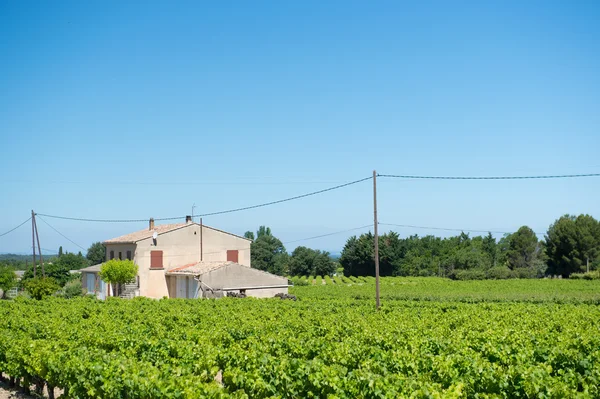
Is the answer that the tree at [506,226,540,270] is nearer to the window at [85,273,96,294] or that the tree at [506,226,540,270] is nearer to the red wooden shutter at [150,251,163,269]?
the red wooden shutter at [150,251,163,269]

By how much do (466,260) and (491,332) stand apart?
248ft

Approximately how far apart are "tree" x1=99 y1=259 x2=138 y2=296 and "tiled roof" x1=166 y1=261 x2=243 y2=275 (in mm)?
2706

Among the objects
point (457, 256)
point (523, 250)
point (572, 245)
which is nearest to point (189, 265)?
point (572, 245)

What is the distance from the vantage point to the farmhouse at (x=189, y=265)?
37.8 metres

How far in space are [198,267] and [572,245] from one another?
55528 mm

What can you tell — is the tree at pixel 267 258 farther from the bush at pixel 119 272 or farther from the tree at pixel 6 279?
the bush at pixel 119 272

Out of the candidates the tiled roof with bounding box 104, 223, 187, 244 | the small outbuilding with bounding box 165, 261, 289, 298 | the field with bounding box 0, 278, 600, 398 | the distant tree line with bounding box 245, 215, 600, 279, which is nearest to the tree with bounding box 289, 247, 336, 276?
the distant tree line with bounding box 245, 215, 600, 279

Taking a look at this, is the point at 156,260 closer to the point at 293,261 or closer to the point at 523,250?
the point at 293,261

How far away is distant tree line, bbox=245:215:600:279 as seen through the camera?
73.8m

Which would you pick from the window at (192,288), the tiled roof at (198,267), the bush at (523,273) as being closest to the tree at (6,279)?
the tiled roof at (198,267)

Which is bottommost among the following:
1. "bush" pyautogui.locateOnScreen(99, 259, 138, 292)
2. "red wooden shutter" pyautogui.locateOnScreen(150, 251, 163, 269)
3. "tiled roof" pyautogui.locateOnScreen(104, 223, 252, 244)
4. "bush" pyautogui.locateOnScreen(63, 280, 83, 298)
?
"bush" pyautogui.locateOnScreen(63, 280, 83, 298)

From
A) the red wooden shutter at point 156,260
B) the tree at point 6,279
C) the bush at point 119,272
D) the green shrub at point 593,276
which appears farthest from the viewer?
the green shrub at point 593,276

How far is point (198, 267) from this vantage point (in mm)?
39406

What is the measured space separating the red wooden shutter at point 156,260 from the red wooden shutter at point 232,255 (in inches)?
214
